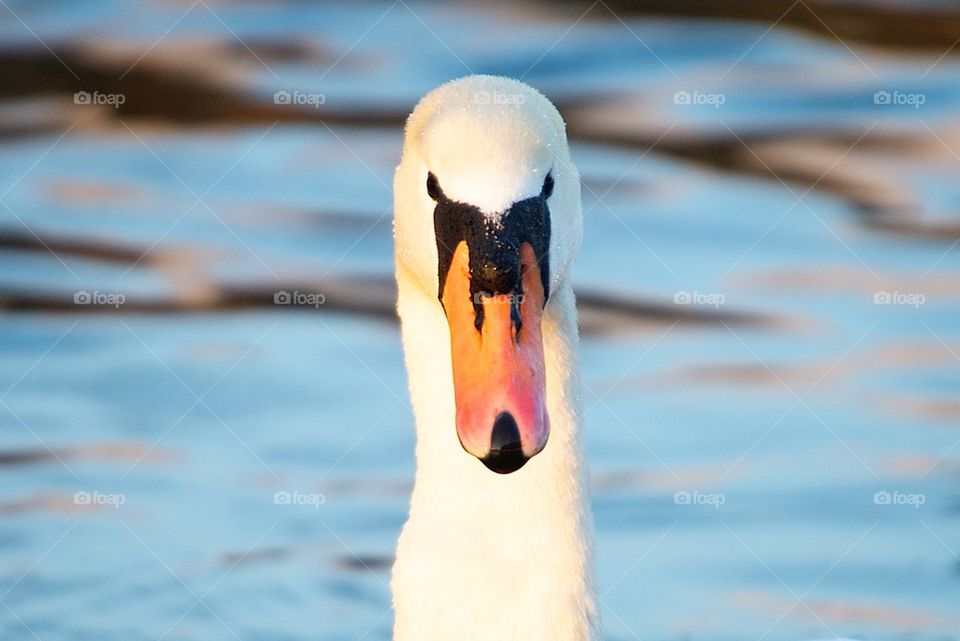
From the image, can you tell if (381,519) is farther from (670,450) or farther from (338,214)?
(338,214)

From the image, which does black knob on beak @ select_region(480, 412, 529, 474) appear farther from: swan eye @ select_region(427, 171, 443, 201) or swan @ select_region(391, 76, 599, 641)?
swan eye @ select_region(427, 171, 443, 201)

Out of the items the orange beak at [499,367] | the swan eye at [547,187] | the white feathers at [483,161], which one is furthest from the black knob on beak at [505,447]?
the swan eye at [547,187]

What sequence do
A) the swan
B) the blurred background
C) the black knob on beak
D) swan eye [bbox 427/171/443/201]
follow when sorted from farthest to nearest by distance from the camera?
the blurred background
swan eye [bbox 427/171/443/201]
the swan
the black knob on beak

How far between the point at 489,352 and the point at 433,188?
0.42m

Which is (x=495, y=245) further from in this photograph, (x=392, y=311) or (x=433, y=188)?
(x=392, y=311)

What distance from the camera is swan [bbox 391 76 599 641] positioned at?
10.9ft

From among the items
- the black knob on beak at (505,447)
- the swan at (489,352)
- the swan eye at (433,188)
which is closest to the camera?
the black knob on beak at (505,447)

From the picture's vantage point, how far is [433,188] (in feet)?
11.6

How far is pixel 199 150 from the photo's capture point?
8555 mm

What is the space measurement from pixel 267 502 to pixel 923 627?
224 centimetres

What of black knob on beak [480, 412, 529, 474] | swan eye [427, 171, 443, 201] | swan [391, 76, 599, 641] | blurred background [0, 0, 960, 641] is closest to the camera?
black knob on beak [480, 412, 529, 474]

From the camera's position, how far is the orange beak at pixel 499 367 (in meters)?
3.12

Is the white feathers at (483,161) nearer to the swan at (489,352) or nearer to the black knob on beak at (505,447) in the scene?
the swan at (489,352)

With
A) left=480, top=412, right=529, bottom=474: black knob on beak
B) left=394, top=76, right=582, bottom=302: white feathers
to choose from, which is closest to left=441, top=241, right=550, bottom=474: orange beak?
left=480, top=412, right=529, bottom=474: black knob on beak
